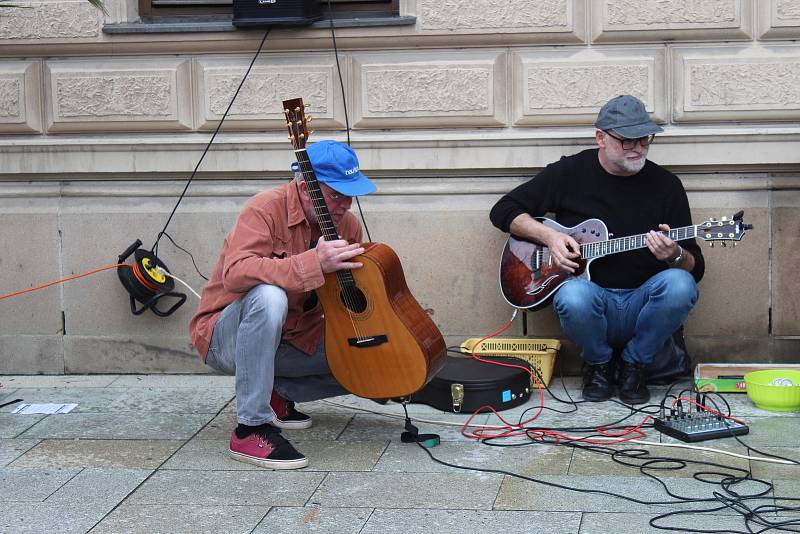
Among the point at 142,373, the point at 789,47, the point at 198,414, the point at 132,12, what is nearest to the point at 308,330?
the point at 198,414

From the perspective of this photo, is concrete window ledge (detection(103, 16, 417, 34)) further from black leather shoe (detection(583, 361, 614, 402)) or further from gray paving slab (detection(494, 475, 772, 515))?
gray paving slab (detection(494, 475, 772, 515))

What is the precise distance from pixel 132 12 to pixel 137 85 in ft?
1.31

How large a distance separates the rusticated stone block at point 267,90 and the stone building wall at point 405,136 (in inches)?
0.4

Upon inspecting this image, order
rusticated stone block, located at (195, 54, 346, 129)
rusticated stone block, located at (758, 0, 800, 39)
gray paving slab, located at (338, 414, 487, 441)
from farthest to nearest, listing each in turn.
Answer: rusticated stone block, located at (195, 54, 346, 129) → rusticated stone block, located at (758, 0, 800, 39) → gray paving slab, located at (338, 414, 487, 441)

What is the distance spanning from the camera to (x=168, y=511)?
13.8 ft

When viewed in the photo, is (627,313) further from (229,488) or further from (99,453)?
(99,453)

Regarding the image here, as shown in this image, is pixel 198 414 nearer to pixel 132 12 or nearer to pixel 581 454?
pixel 581 454

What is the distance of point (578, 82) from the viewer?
19.4 feet

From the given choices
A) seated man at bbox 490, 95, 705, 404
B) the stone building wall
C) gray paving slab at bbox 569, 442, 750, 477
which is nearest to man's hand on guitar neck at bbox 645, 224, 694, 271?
seated man at bbox 490, 95, 705, 404

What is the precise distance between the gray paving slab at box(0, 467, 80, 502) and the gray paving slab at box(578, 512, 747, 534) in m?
2.01

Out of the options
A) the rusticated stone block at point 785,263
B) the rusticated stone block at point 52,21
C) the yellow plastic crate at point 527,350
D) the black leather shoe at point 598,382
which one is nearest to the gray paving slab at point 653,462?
the black leather shoe at point 598,382

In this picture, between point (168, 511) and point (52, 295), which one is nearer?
point (168, 511)

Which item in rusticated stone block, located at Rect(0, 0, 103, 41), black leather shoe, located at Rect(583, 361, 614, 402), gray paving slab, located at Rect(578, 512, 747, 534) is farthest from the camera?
rusticated stone block, located at Rect(0, 0, 103, 41)

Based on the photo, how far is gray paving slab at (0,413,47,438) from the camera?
5.26 meters
